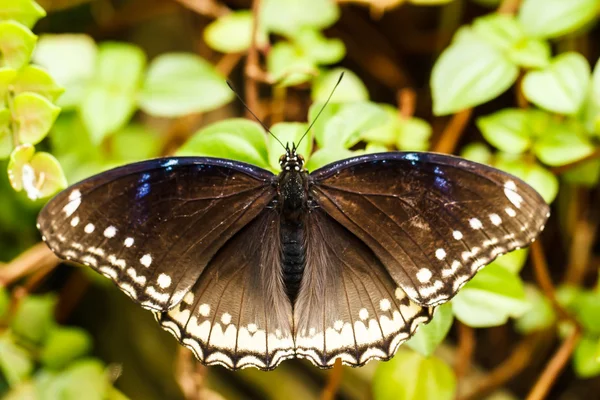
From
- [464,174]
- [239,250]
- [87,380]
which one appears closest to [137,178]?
[239,250]

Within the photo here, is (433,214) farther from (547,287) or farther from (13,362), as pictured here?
(13,362)

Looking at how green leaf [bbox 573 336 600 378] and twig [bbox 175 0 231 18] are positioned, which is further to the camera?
twig [bbox 175 0 231 18]

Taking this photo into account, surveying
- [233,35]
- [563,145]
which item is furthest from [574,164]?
[233,35]

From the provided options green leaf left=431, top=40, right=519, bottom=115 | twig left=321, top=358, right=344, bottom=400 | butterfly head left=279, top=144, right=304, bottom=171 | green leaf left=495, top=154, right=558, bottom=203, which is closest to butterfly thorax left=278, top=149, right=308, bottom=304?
butterfly head left=279, top=144, right=304, bottom=171

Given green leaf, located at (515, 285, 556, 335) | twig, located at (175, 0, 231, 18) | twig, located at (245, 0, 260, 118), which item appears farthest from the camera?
twig, located at (175, 0, 231, 18)

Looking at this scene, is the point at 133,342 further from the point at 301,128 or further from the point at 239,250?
the point at 301,128

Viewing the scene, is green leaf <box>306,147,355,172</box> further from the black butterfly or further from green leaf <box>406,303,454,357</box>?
green leaf <box>406,303,454,357</box>

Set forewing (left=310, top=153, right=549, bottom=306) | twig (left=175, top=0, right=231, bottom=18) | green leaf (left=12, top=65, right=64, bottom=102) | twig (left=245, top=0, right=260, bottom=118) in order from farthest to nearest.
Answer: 1. twig (left=175, top=0, right=231, bottom=18)
2. twig (left=245, top=0, right=260, bottom=118)
3. green leaf (left=12, top=65, right=64, bottom=102)
4. forewing (left=310, top=153, right=549, bottom=306)

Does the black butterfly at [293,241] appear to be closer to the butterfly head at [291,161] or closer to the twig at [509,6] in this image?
the butterfly head at [291,161]
